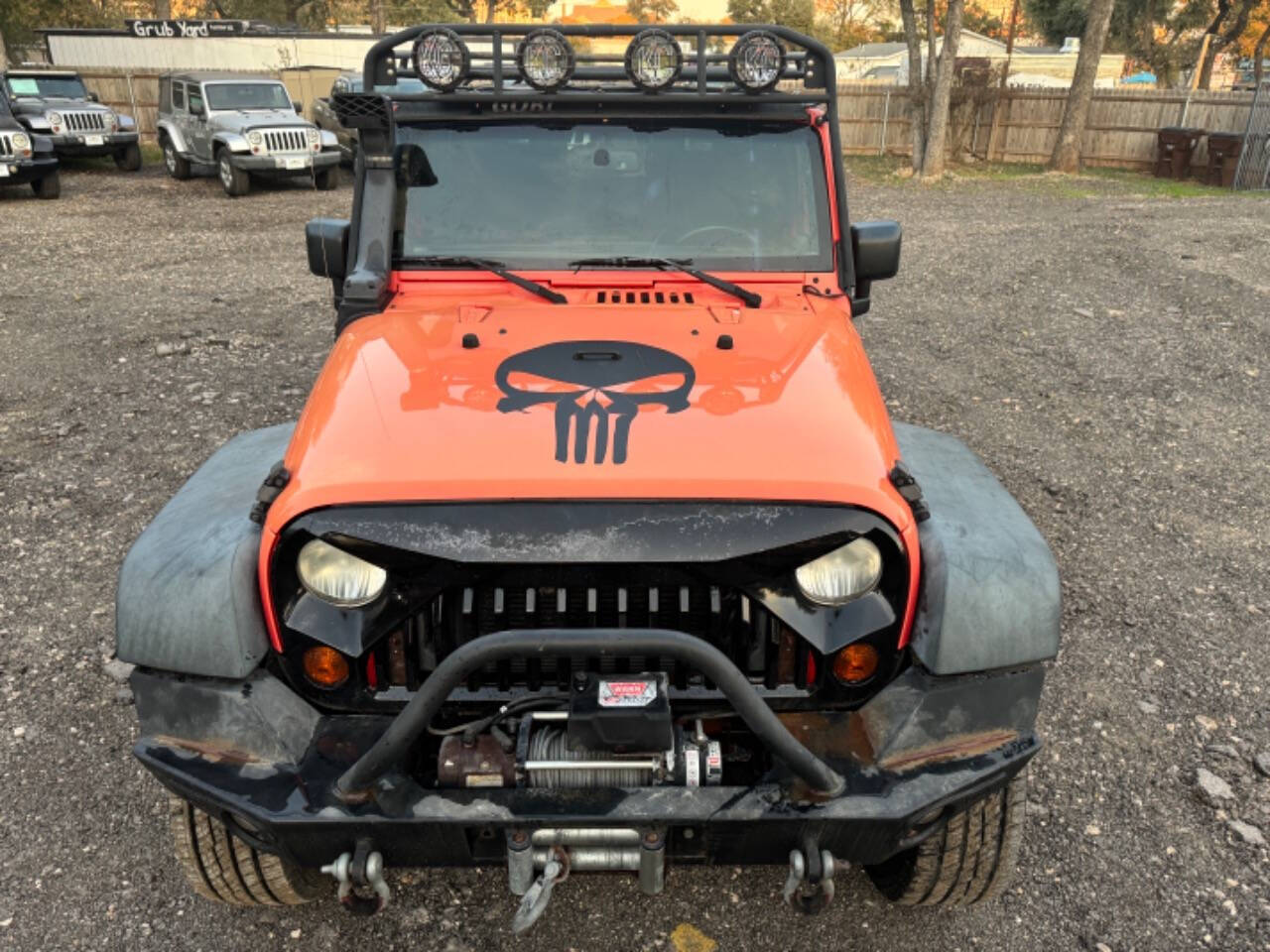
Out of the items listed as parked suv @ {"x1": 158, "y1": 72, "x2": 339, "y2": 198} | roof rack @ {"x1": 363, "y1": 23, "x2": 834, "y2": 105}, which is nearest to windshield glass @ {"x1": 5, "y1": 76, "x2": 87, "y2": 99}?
parked suv @ {"x1": 158, "y1": 72, "x2": 339, "y2": 198}

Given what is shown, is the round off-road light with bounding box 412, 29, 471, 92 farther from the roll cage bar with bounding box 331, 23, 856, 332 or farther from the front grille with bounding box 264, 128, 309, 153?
the front grille with bounding box 264, 128, 309, 153

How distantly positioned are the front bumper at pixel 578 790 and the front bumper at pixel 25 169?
51.6 ft

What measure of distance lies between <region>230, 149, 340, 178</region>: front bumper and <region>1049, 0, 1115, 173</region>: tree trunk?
1502 cm

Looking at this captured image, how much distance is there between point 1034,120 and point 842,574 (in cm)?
2470

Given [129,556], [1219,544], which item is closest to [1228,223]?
[1219,544]

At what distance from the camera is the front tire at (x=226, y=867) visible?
2.59 meters

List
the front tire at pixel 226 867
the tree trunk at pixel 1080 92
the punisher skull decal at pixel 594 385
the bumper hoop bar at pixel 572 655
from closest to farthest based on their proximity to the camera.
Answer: the bumper hoop bar at pixel 572 655, the punisher skull decal at pixel 594 385, the front tire at pixel 226 867, the tree trunk at pixel 1080 92

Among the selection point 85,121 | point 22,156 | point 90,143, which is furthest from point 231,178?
point 85,121

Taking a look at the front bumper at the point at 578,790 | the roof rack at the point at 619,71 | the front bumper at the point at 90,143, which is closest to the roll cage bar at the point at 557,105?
the roof rack at the point at 619,71

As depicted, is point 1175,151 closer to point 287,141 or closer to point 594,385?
point 287,141

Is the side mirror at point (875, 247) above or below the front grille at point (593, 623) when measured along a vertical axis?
above

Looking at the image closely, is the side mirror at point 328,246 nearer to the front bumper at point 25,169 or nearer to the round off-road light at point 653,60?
the round off-road light at point 653,60

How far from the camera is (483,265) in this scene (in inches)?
137

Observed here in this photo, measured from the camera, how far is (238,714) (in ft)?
7.62
